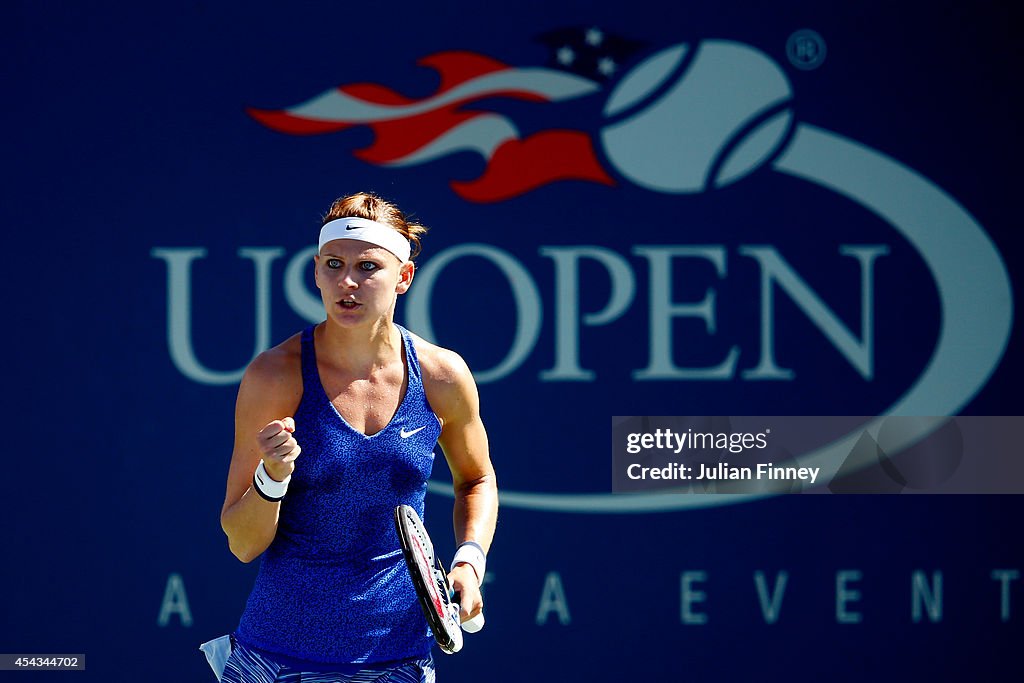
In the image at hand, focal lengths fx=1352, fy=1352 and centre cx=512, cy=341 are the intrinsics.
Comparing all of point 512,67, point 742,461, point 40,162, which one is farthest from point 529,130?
point 40,162

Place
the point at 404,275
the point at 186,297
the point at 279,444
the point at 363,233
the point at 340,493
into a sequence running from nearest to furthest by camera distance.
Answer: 1. the point at 279,444
2. the point at 340,493
3. the point at 363,233
4. the point at 404,275
5. the point at 186,297

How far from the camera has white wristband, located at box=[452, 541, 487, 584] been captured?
10.1 feet

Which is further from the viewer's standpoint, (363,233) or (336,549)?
(363,233)

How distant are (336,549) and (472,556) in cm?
33

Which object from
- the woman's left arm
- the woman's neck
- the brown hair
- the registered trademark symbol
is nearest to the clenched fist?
the woman's neck

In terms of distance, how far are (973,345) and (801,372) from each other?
0.66 m

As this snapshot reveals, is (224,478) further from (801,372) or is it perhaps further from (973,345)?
(973,345)

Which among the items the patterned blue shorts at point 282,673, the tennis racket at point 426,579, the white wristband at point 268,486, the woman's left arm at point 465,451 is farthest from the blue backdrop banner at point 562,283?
the white wristband at point 268,486

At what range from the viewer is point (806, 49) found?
5027 millimetres

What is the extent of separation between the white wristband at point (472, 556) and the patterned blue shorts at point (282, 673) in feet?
0.82

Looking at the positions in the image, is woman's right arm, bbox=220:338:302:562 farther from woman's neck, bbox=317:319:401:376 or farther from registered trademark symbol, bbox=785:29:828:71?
registered trademark symbol, bbox=785:29:828:71

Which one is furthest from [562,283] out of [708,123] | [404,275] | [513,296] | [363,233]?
[363,233]

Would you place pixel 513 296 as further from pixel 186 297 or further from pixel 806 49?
pixel 806 49

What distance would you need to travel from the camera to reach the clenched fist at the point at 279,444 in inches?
105
